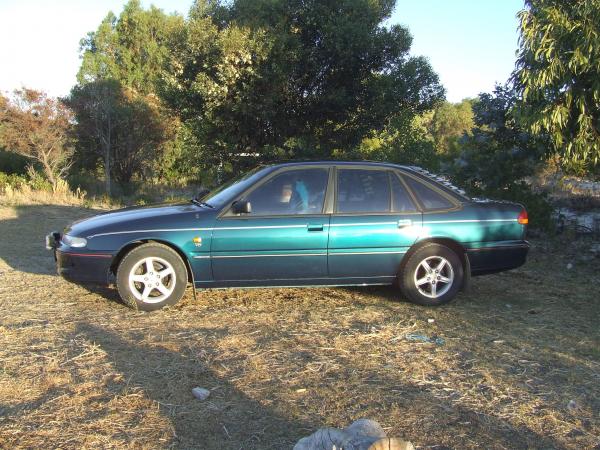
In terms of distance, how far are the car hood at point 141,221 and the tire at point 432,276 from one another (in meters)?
2.16

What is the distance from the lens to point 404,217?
19.0 ft

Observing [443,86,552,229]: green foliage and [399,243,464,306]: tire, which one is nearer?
[399,243,464,306]: tire

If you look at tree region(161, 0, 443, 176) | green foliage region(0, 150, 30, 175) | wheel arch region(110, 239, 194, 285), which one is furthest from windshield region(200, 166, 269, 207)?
green foliage region(0, 150, 30, 175)

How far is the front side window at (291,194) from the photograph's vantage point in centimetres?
570

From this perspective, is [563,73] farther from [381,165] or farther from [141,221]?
[141,221]

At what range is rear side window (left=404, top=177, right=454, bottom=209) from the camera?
5.91m

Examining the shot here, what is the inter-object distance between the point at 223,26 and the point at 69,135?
9.69 m

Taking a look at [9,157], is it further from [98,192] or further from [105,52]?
[105,52]

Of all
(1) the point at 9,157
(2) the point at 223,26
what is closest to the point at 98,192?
(1) the point at 9,157

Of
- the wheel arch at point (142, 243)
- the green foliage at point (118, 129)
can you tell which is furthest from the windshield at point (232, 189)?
the green foliage at point (118, 129)

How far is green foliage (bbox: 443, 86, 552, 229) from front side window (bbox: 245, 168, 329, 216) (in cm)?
459

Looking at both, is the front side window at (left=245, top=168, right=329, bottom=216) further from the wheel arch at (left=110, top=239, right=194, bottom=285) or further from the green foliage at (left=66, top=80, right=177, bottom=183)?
the green foliage at (left=66, top=80, right=177, bottom=183)

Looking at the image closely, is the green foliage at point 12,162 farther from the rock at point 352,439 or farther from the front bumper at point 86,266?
the rock at point 352,439

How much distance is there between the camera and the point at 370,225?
5695 mm
